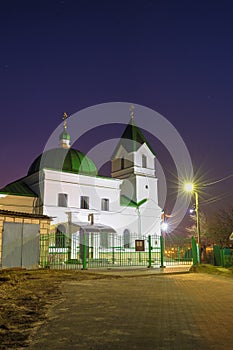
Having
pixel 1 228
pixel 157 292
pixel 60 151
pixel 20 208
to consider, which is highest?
pixel 60 151

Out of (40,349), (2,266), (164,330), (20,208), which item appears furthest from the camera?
(20,208)

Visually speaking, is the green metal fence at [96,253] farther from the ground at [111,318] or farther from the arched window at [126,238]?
the ground at [111,318]

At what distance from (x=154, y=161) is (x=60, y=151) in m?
14.5

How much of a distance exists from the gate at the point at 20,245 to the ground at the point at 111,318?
26.7 feet

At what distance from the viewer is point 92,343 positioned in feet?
15.5

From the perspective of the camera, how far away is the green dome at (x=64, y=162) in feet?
120

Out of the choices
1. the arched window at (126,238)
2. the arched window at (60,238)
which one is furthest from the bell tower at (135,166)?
the arched window at (60,238)

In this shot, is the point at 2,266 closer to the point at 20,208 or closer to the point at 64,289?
the point at 64,289

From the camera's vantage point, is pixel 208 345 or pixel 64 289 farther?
pixel 64 289

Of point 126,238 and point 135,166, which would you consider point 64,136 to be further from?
point 126,238

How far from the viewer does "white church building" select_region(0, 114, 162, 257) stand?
34.2 m

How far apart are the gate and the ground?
26.7 ft

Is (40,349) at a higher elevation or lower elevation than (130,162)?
lower

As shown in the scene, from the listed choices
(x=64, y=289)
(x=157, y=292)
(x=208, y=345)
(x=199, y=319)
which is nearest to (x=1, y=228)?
(x=64, y=289)
